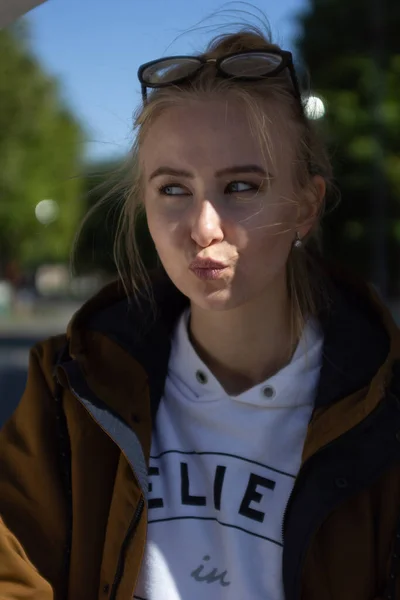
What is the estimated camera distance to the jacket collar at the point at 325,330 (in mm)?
1378

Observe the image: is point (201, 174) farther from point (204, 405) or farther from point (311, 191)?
point (204, 405)

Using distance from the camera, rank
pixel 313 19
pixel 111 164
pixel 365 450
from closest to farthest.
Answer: pixel 365 450, pixel 111 164, pixel 313 19

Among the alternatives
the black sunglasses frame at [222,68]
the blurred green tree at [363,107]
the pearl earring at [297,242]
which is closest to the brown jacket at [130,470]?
the pearl earring at [297,242]

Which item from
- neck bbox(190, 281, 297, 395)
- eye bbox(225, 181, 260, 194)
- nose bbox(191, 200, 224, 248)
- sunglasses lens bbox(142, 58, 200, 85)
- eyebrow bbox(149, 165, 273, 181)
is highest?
sunglasses lens bbox(142, 58, 200, 85)

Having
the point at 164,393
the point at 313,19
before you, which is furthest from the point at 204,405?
the point at 313,19

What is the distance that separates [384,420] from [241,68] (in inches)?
24.5

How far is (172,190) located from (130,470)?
47cm

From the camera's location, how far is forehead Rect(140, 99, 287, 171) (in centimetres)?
127

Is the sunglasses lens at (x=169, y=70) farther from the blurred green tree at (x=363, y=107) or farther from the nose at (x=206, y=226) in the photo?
the blurred green tree at (x=363, y=107)

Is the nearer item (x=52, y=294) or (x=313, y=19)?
(x=313, y=19)

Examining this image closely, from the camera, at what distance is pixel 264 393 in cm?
139

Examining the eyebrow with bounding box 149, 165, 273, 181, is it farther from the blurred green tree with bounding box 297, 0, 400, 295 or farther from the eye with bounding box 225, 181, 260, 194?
the blurred green tree with bounding box 297, 0, 400, 295

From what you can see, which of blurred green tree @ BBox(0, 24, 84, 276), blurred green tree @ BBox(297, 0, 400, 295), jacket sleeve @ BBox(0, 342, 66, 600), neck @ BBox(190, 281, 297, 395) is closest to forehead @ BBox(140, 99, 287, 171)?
neck @ BBox(190, 281, 297, 395)

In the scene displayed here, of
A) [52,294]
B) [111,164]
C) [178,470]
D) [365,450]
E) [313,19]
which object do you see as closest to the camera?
[365,450]
